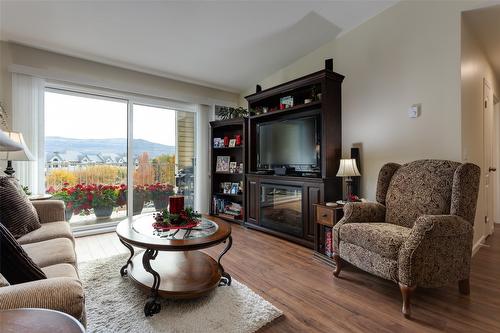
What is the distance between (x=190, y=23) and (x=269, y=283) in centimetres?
286

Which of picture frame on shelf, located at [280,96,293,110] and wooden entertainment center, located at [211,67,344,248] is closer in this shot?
wooden entertainment center, located at [211,67,344,248]

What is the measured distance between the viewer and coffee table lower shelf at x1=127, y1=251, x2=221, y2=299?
176cm

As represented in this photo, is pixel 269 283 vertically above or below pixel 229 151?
below

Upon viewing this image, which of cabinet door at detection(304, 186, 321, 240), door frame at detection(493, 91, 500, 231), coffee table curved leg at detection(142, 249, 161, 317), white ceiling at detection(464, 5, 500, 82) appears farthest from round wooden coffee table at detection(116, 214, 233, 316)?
door frame at detection(493, 91, 500, 231)

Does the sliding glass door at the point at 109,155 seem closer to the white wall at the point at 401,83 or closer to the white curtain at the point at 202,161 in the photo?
the white curtain at the point at 202,161

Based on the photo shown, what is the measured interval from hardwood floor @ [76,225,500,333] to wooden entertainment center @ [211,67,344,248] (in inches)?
25.2

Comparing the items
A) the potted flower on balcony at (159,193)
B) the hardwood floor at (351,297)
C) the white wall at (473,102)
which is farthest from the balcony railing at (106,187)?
the white wall at (473,102)

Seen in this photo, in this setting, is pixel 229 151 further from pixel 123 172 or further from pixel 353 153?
pixel 353 153

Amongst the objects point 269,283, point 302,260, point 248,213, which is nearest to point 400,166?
point 302,260

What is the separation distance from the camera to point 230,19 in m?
2.84

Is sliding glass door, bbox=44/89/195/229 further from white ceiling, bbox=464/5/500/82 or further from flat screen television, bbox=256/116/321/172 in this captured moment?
white ceiling, bbox=464/5/500/82

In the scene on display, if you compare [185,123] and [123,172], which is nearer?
[123,172]

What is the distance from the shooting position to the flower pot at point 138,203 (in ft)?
13.2

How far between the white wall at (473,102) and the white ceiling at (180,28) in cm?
95
